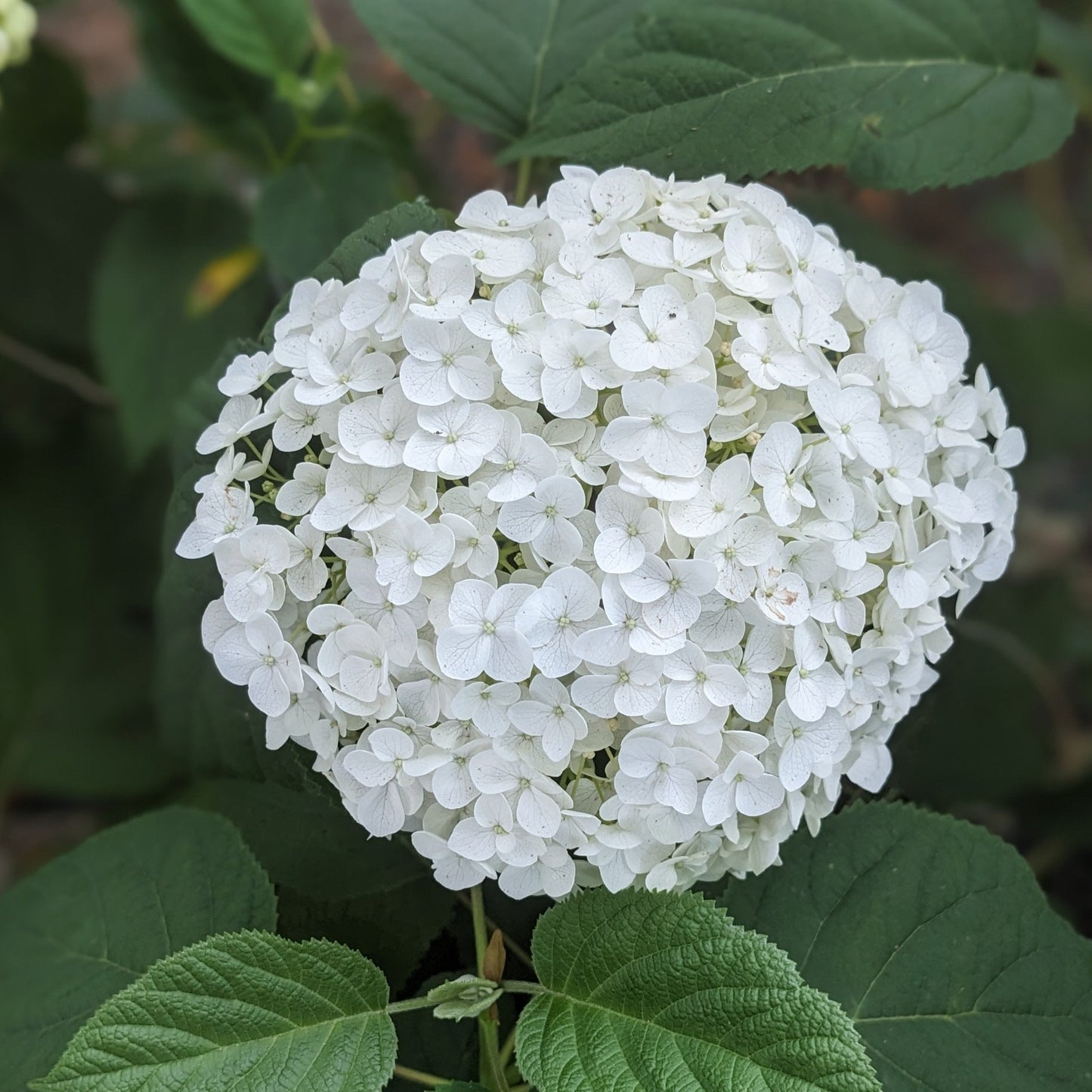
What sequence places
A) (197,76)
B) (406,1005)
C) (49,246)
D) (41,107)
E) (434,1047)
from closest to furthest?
(406,1005), (434,1047), (197,76), (41,107), (49,246)

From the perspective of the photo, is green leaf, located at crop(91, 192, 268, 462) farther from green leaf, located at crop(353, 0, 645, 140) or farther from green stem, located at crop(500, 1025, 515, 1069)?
green stem, located at crop(500, 1025, 515, 1069)

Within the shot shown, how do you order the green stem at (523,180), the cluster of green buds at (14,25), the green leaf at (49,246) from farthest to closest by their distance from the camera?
1. the green leaf at (49,246)
2. the cluster of green buds at (14,25)
3. the green stem at (523,180)

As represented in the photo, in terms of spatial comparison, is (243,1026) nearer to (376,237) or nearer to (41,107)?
(376,237)

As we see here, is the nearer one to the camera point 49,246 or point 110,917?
point 110,917

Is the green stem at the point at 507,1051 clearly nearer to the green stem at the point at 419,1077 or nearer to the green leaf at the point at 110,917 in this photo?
the green stem at the point at 419,1077

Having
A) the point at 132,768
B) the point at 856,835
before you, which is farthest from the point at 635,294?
the point at 132,768

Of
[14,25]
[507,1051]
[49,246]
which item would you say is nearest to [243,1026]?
[507,1051]

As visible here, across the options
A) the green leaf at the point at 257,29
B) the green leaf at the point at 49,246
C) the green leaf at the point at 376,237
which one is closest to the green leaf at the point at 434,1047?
the green leaf at the point at 376,237
